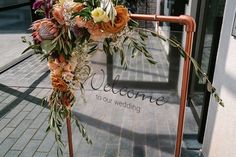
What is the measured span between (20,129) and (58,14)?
2400mm

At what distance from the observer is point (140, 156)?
9.03 feet

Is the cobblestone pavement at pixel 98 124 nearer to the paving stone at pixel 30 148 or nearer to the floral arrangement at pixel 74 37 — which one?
the paving stone at pixel 30 148

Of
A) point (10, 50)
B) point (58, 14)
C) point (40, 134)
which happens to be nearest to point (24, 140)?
point (40, 134)

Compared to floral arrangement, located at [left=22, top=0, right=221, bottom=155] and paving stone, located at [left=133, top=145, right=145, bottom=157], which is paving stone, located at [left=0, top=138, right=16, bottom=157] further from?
floral arrangement, located at [left=22, top=0, right=221, bottom=155]

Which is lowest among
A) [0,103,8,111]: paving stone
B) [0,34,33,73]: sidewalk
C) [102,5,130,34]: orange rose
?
[0,103,8,111]: paving stone

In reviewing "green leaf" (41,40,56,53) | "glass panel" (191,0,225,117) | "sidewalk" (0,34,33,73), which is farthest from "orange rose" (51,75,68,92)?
"sidewalk" (0,34,33,73)

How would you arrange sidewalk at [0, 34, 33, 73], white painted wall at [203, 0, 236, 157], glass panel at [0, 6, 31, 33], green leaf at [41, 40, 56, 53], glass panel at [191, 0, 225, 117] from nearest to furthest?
green leaf at [41, 40, 56, 53], white painted wall at [203, 0, 236, 157], glass panel at [191, 0, 225, 117], sidewalk at [0, 34, 33, 73], glass panel at [0, 6, 31, 33]

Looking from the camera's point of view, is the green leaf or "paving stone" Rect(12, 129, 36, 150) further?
"paving stone" Rect(12, 129, 36, 150)

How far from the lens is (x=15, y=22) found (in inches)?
427

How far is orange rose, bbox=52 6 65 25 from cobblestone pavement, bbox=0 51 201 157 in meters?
1.83

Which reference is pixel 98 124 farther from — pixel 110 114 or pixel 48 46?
pixel 48 46

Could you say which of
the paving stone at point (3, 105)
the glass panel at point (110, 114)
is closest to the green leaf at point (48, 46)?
the glass panel at point (110, 114)

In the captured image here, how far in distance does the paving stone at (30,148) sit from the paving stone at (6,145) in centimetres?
20

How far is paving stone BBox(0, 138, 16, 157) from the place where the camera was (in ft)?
9.46
